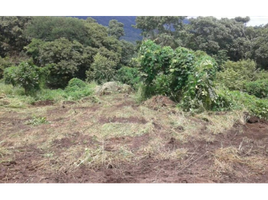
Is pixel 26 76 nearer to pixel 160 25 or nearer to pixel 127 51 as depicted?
pixel 127 51

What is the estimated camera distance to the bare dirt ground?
252 cm

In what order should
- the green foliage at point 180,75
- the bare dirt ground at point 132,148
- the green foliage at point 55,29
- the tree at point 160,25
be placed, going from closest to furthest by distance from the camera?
the bare dirt ground at point 132,148, the green foliage at point 180,75, the green foliage at point 55,29, the tree at point 160,25

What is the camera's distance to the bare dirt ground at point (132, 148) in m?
2.52

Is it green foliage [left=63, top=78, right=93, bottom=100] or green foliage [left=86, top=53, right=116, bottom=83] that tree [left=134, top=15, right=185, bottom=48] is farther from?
green foliage [left=63, top=78, right=93, bottom=100]

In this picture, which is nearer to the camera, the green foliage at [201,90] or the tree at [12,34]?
the green foliage at [201,90]

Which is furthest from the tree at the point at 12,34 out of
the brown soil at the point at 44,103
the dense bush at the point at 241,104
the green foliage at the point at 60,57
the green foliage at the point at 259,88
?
the green foliage at the point at 259,88

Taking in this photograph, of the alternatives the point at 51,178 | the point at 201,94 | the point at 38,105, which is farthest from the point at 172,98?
the point at 51,178

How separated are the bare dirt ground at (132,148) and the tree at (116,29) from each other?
46.4ft

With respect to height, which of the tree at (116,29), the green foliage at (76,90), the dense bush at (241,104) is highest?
the tree at (116,29)

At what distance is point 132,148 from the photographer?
3.35m

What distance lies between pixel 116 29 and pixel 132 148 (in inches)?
650

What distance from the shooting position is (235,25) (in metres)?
16.8

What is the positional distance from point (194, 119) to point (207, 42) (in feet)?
41.3

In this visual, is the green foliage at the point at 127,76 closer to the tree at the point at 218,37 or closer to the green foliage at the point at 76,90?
the green foliage at the point at 76,90
